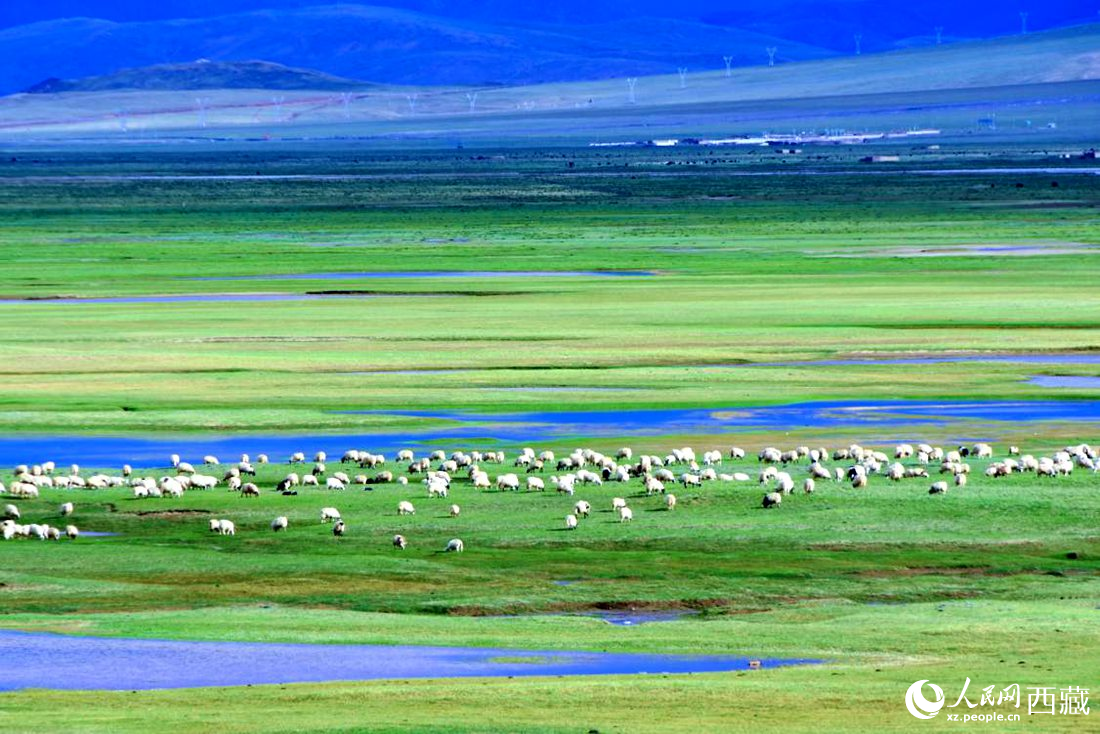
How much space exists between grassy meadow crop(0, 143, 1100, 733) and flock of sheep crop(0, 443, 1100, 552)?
1.04 feet

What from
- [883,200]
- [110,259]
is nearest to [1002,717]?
[110,259]

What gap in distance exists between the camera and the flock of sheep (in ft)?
86.6

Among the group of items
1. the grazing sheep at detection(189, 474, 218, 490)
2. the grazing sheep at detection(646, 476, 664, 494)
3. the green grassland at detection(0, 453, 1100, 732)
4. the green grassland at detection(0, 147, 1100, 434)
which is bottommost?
the green grassland at detection(0, 453, 1100, 732)

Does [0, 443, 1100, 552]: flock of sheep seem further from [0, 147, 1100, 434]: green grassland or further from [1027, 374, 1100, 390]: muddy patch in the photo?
[1027, 374, 1100, 390]: muddy patch

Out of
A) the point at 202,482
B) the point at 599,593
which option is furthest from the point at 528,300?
the point at 599,593

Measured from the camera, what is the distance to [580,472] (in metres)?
27.4

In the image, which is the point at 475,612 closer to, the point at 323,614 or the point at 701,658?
the point at 323,614

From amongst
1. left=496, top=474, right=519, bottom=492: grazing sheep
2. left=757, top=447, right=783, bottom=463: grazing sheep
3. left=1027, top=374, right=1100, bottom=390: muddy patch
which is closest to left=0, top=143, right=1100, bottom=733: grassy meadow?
left=496, top=474, right=519, bottom=492: grazing sheep

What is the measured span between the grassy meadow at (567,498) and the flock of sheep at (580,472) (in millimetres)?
316

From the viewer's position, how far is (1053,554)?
23375 mm

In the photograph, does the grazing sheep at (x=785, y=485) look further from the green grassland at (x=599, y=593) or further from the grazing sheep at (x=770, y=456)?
the grazing sheep at (x=770, y=456)

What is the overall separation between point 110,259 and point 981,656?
61667 mm

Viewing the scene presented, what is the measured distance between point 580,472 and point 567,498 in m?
1.12

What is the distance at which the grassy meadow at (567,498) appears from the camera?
17297mm
